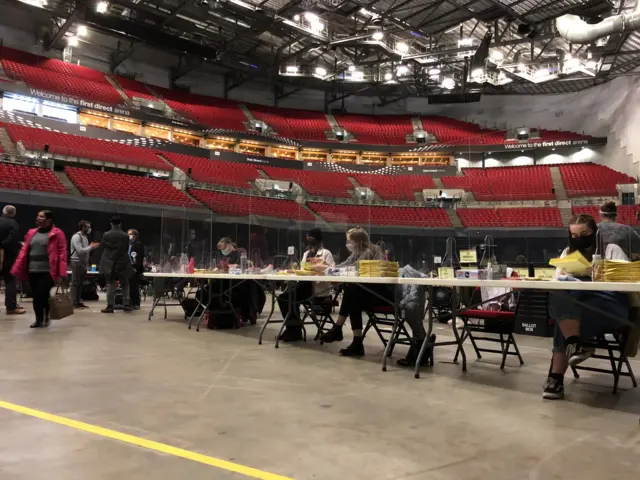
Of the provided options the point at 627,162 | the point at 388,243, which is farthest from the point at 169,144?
the point at 627,162

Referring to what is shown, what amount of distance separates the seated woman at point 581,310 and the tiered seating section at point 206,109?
911 inches

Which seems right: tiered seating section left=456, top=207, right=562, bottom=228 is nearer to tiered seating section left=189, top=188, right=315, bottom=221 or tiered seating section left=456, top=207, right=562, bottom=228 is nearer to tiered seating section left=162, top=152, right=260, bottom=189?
tiered seating section left=162, top=152, right=260, bottom=189

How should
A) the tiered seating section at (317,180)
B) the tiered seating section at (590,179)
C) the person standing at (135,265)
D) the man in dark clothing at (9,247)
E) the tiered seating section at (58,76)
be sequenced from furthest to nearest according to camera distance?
the tiered seating section at (317,180) → the tiered seating section at (590,179) → the tiered seating section at (58,76) → the person standing at (135,265) → the man in dark clothing at (9,247)

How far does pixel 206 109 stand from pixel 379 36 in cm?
1070

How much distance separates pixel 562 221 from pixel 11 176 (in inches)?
718

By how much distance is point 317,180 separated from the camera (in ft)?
78.5

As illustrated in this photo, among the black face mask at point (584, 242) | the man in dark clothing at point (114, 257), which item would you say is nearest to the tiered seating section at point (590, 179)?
the man in dark clothing at point (114, 257)

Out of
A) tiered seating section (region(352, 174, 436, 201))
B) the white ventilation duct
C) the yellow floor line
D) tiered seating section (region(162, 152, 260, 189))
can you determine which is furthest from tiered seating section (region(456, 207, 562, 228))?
the yellow floor line

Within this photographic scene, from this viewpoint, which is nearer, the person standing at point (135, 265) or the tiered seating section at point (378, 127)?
the person standing at point (135, 265)

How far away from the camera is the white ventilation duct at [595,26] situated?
517 inches

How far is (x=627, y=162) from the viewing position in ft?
70.7

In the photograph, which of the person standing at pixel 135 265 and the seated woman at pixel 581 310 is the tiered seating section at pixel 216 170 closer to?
the person standing at pixel 135 265

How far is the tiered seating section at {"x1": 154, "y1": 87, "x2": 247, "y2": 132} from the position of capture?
24461 mm

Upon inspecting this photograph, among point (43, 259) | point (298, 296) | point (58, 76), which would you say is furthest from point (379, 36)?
point (43, 259)
